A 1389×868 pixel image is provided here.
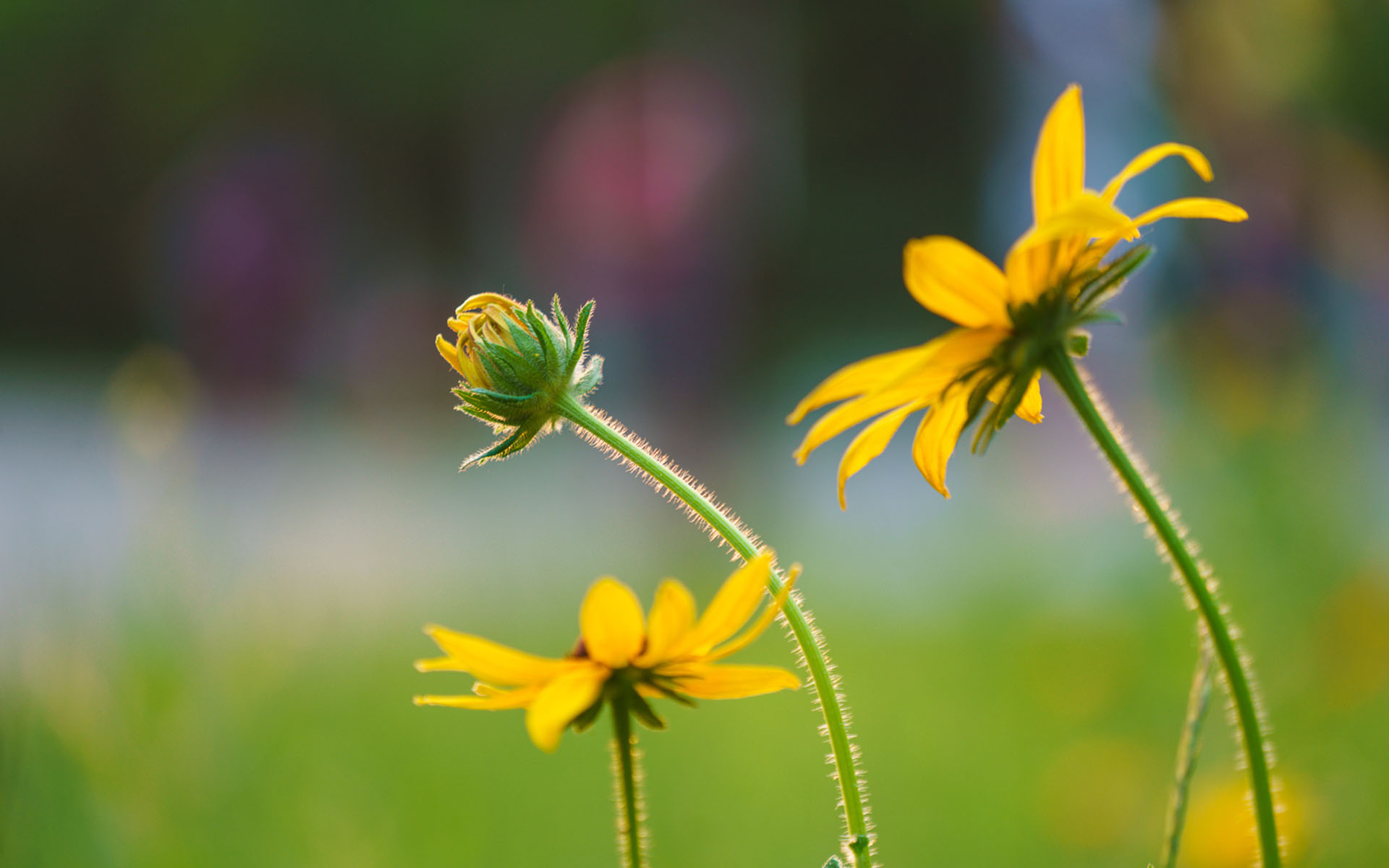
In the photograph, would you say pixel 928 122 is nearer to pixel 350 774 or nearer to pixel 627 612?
pixel 350 774

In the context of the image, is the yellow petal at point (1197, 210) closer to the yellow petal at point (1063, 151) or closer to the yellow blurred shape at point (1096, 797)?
the yellow petal at point (1063, 151)

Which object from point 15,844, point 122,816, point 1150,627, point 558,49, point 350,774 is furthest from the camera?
point 558,49

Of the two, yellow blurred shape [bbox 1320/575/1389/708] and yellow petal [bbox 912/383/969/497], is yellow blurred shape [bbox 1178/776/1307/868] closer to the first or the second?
yellow blurred shape [bbox 1320/575/1389/708]

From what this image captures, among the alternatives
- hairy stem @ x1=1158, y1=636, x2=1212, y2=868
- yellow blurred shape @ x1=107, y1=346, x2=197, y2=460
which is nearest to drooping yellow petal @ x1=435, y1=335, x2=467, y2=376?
hairy stem @ x1=1158, y1=636, x2=1212, y2=868

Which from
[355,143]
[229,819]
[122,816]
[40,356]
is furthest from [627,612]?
[40,356]

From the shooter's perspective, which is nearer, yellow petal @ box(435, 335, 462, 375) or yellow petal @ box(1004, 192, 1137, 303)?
yellow petal @ box(1004, 192, 1137, 303)

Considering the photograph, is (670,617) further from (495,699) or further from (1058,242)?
(1058,242)

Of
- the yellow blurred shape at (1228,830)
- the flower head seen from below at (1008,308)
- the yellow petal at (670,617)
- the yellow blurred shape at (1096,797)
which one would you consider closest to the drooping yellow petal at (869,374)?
the flower head seen from below at (1008,308)
